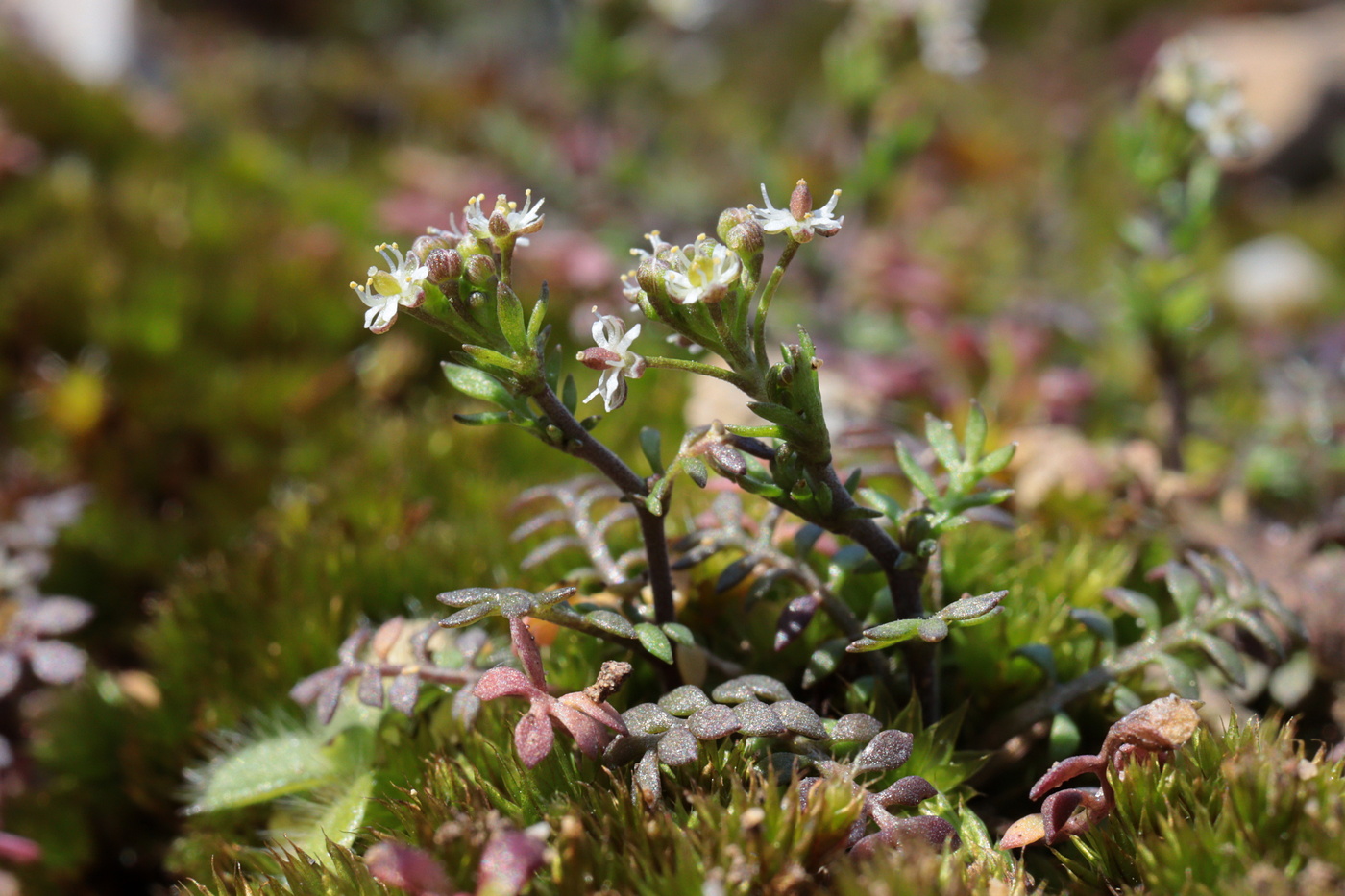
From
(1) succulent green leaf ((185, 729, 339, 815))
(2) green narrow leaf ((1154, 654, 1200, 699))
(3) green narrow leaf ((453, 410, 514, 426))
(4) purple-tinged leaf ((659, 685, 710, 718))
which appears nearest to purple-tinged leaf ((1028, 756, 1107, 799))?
(2) green narrow leaf ((1154, 654, 1200, 699))

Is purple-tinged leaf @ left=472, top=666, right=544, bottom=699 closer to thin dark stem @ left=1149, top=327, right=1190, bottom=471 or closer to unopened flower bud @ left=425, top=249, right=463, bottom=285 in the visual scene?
unopened flower bud @ left=425, top=249, right=463, bottom=285

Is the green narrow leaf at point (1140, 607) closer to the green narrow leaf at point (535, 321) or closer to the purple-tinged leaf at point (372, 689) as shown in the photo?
the green narrow leaf at point (535, 321)

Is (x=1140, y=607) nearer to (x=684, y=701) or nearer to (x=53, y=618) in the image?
(x=684, y=701)

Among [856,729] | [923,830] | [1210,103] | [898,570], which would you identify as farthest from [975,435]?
[1210,103]

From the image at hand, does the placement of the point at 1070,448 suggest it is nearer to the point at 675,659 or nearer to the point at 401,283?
the point at 675,659

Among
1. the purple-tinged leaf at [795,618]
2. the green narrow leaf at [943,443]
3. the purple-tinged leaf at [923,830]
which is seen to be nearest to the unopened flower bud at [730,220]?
the green narrow leaf at [943,443]

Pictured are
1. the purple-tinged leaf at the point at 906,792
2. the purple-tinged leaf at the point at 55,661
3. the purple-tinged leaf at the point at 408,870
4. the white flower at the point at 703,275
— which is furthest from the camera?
the purple-tinged leaf at the point at 55,661

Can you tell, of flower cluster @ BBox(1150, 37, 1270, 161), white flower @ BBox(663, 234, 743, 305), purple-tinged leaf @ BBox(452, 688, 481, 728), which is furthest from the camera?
flower cluster @ BBox(1150, 37, 1270, 161)
